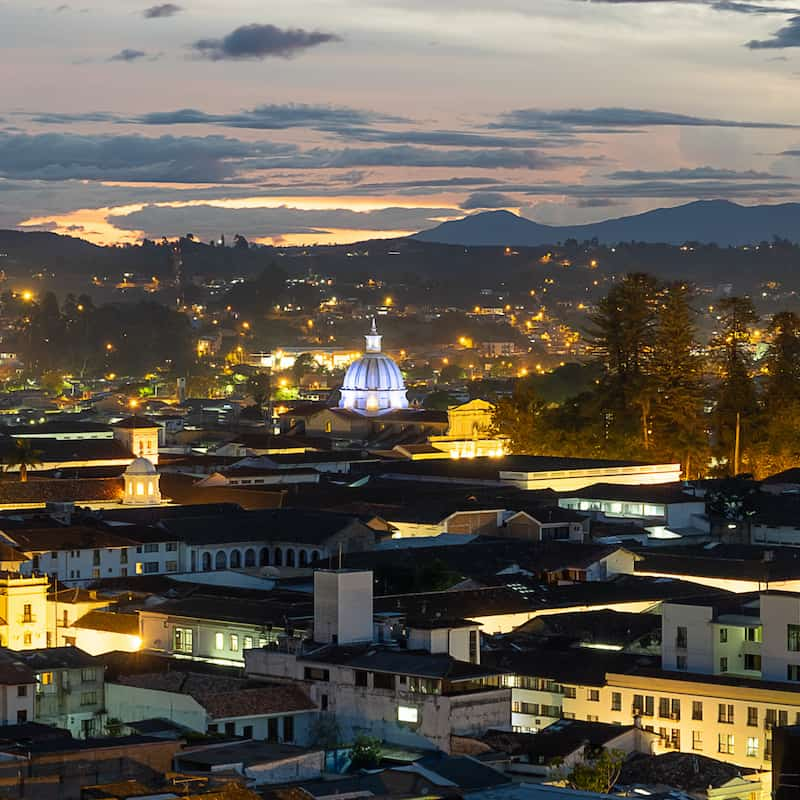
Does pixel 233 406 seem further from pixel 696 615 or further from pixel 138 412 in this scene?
pixel 696 615

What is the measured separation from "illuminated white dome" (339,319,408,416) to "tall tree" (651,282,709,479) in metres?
20.8

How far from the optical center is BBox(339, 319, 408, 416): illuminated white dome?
367 ft

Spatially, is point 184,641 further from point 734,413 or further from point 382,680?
point 734,413

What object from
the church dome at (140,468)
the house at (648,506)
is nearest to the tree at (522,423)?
the house at (648,506)

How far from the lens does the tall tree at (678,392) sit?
293ft

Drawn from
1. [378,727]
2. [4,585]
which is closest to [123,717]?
[378,727]

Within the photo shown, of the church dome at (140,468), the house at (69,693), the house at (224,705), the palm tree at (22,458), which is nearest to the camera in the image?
the house at (224,705)

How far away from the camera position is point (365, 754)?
40531 mm

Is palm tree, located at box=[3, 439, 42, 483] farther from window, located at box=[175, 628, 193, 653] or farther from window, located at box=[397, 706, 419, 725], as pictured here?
window, located at box=[397, 706, 419, 725]

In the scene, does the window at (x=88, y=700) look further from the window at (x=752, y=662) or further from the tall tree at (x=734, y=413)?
the tall tree at (x=734, y=413)

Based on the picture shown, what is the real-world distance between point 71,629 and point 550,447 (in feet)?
A: 131

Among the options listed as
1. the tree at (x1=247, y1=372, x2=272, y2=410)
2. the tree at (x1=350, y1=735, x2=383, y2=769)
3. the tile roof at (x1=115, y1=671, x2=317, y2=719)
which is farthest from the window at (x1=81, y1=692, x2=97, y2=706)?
the tree at (x1=247, y1=372, x2=272, y2=410)

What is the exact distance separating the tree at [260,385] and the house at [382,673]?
96003 mm

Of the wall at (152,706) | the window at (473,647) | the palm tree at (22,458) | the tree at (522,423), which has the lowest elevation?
the tree at (522,423)
